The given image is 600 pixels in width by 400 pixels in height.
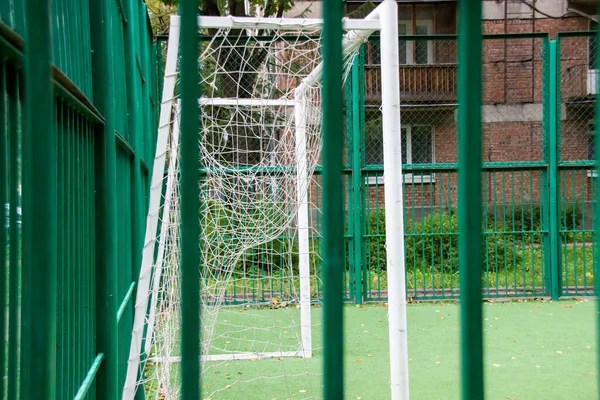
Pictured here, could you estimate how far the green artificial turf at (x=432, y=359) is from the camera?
179 inches

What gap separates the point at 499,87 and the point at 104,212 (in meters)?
13.7

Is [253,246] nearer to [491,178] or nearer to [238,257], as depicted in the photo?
[238,257]

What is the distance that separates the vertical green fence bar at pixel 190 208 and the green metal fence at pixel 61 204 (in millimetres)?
163

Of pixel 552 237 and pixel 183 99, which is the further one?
pixel 552 237

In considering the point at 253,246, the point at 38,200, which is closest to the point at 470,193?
the point at 38,200

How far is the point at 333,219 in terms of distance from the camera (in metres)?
0.71

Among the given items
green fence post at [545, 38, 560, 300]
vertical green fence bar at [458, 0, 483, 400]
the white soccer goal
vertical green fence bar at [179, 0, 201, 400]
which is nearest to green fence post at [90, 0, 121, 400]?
the white soccer goal

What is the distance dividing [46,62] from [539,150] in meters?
13.9

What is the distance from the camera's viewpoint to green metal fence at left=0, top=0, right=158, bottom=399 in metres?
0.70

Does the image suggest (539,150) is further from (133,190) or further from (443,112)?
(133,190)

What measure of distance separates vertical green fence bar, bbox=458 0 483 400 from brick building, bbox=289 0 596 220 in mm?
9752

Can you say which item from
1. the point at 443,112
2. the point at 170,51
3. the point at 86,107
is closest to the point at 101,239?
the point at 86,107

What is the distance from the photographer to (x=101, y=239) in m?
2.47

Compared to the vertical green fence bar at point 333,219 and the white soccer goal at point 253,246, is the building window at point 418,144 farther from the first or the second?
the vertical green fence bar at point 333,219
